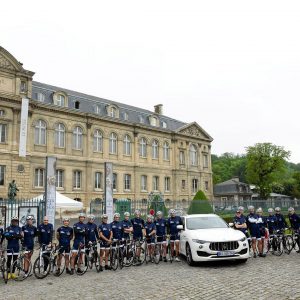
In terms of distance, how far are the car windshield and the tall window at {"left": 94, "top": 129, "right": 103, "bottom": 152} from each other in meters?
29.8

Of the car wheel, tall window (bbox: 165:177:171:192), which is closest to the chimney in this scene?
tall window (bbox: 165:177:171:192)

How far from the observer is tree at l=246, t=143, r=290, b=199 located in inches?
2308

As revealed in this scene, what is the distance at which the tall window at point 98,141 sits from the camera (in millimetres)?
42031

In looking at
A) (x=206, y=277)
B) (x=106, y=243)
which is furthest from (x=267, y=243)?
(x=106, y=243)

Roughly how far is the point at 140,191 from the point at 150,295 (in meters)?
38.0

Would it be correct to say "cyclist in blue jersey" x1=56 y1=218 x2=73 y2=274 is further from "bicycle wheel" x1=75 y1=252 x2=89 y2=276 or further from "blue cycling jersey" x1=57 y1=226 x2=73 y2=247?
"bicycle wheel" x1=75 y1=252 x2=89 y2=276

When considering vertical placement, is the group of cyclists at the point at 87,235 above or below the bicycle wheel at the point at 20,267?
above

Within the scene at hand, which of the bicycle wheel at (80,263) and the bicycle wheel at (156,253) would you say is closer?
the bicycle wheel at (80,263)

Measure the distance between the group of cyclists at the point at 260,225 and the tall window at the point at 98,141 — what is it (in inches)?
1170

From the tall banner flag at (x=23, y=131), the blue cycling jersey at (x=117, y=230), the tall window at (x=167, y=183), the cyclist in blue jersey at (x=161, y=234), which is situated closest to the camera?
the blue cycling jersey at (x=117, y=230)

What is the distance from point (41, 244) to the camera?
11.2 metres

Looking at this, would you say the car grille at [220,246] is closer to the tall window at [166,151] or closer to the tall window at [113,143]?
the tall window at [113,143]

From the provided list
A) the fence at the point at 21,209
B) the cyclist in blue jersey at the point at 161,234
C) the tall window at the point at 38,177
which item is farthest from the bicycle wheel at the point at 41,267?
the tall window at the point at 38,177

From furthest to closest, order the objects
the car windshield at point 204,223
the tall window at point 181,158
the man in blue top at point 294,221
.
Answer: the tall window at point 181,158 → the man in blue top at point 294,221 → the car windshield at point 204,223
